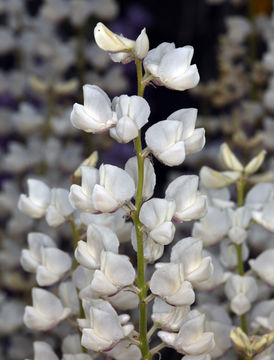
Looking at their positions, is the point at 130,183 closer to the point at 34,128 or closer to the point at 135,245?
the point at 135,245

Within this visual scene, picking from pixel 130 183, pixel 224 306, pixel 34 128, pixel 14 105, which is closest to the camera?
pixel 130 183

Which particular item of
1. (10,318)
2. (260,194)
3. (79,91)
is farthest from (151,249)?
(79,91)

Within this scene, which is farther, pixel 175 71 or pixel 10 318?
pixel 10 318

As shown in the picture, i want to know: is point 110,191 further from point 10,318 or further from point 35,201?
point 10,318

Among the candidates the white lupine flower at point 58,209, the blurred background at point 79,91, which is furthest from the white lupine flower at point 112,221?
the blurred background at point 79,91

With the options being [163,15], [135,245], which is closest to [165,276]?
[135,245]

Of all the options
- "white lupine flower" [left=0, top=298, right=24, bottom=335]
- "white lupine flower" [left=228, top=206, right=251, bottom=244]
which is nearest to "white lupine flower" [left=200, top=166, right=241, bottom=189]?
"white lupine flower" [left=228, top=206, right=251, bottom=244]
